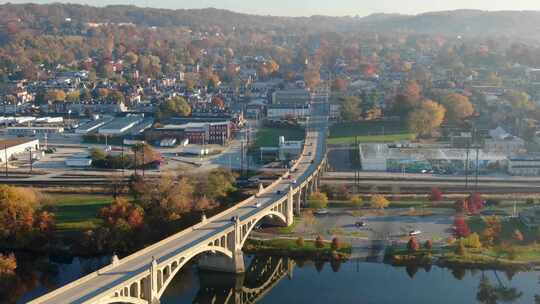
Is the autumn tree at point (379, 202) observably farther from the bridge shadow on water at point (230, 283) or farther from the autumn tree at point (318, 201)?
the bridge shadow on water at point (230, 283)

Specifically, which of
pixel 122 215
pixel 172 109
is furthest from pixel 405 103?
pixel 122 215

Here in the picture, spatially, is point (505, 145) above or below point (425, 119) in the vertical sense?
below

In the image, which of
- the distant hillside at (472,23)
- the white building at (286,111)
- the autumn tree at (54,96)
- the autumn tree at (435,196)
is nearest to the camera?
the autumn tree at (435,196)

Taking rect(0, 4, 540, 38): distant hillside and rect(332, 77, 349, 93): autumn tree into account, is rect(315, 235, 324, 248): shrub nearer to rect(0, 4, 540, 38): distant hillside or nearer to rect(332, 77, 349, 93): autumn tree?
rect(332, 77, 349, 93): autumn tree

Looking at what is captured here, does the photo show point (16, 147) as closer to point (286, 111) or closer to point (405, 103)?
point (286, 111)

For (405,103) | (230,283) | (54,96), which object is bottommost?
(230,283)

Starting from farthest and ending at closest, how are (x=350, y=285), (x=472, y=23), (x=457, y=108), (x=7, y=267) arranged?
(x=472, y=23) < (x=457, y=108) < (x=350, y=285) < (x=7, y=267)

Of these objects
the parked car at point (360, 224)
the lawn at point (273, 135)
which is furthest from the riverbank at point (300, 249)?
the lawn at point (273, 135)
